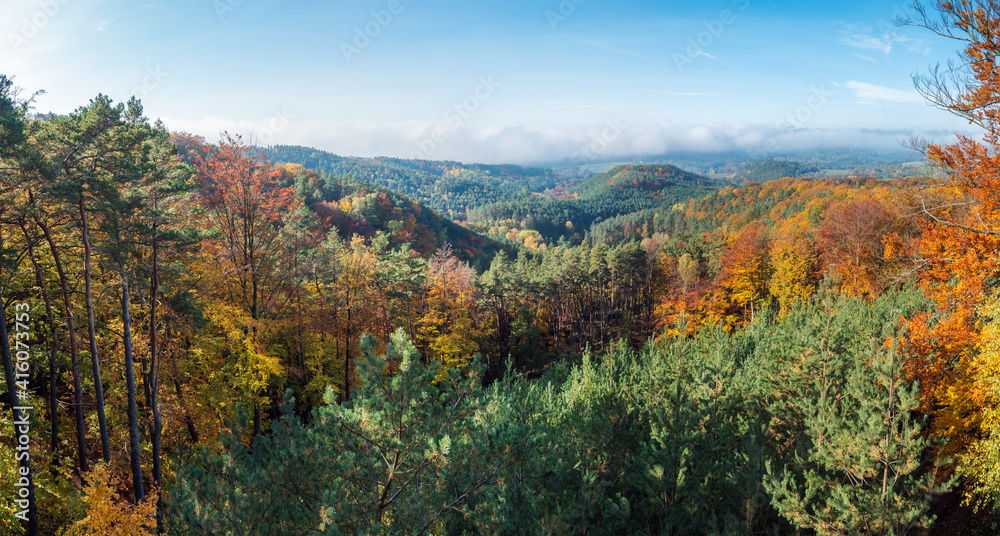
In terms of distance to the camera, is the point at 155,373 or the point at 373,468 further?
the point at 155,373

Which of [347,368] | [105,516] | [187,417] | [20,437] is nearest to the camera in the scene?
[105,516]

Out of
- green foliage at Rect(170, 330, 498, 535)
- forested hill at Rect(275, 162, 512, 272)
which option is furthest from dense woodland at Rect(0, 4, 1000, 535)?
forested hill at Rect(275, 162, 512, 272)

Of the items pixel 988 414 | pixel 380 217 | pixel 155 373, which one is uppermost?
pixel 380 217

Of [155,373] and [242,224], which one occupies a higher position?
[242,224]

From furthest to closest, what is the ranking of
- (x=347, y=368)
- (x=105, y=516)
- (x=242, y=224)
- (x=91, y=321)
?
(x=347, y=368) → (x=242, y=224) → (x=91, y=321) → (x=105, y=516)

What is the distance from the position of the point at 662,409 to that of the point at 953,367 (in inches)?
269

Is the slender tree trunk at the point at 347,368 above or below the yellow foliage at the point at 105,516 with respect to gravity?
below

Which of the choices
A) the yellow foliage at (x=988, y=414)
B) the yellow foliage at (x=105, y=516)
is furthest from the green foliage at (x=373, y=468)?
the yellow foliage at (x=988, y=414)

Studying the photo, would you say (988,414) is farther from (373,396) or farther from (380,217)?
(380,217)

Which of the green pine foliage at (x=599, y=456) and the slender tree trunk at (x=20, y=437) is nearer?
the green pine foliage at (x=599, y=456)

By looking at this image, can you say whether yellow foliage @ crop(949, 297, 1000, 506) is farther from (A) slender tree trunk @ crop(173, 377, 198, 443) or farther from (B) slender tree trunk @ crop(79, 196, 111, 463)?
(A) slender tree trunk @ crop(173, 377, 198, 443)

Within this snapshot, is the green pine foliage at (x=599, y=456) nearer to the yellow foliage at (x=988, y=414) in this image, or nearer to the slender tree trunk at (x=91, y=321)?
the yellow foliage at (x=988, y=414)

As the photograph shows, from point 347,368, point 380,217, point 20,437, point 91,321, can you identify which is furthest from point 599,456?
point 380,217

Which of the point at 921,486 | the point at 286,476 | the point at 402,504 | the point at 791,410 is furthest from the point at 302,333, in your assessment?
the point at 921,486
